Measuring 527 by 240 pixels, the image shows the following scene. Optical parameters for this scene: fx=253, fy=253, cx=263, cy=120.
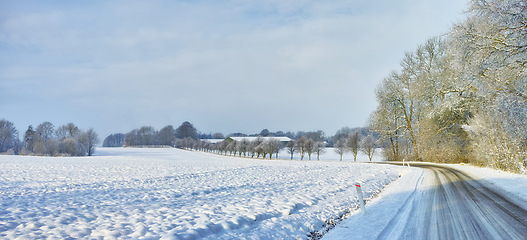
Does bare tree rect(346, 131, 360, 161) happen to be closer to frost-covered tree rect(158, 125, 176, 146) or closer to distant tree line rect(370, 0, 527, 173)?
distant tree line rect(370, 0, 527, 173)

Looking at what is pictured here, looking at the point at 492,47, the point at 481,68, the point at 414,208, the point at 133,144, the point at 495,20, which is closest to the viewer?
the point at 414,208

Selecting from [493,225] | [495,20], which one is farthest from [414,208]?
[495,20]

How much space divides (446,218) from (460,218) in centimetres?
28

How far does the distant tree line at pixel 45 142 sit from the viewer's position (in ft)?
210

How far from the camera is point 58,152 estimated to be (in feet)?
212

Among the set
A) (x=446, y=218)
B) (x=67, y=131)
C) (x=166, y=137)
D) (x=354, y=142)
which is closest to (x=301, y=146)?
(x=354, y=142)

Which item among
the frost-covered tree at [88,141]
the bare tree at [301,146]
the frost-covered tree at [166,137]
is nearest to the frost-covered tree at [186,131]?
the frost-covered tree at [166,137]

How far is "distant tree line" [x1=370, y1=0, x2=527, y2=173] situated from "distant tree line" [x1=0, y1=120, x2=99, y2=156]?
76.3 m

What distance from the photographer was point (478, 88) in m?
13.8

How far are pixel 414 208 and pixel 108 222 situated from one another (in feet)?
26.5

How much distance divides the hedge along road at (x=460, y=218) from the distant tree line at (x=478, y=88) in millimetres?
6179

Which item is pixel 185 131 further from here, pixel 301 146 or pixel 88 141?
pixel 301 146

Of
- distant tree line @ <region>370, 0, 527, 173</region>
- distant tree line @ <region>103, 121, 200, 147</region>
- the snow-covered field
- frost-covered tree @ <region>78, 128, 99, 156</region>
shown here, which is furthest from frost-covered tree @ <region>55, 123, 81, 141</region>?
distant tree line @ <region>370, 0, 527, 173</region>

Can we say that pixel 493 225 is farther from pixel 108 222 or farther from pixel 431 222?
pixel 108 222
